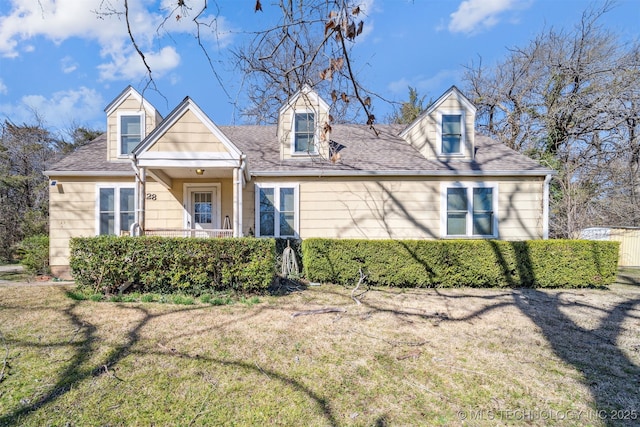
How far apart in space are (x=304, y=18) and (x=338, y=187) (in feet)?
21.2

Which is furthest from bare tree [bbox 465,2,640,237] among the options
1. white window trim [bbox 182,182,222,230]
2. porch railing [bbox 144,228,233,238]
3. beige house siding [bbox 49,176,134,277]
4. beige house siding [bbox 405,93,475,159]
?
beige house siding [bbox 49,176,134,277]

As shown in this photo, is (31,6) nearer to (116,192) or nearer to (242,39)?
(242,39)

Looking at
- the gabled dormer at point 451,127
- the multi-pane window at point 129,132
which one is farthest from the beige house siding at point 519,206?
the multi-pane window at point 129,132

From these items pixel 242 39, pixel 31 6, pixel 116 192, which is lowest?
pixel 116 192

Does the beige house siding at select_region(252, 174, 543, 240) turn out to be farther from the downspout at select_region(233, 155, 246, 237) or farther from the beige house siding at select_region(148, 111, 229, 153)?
the beige house siding at select_region(148, 111, 229, 153)

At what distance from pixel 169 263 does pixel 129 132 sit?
5639 mm

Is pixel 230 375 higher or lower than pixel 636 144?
lower

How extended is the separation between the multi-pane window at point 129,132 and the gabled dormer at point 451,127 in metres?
9.48

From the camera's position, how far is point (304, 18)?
9.08 feet

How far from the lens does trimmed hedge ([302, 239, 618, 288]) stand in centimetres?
742

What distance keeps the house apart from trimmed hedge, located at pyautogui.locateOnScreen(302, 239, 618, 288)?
4.83 feet

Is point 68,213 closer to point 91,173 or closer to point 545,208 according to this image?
point 91,173

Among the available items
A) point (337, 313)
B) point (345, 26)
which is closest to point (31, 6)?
point (345, 26)

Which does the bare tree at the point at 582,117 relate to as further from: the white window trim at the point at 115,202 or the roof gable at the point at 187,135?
the white window trim at the point at 115,202
